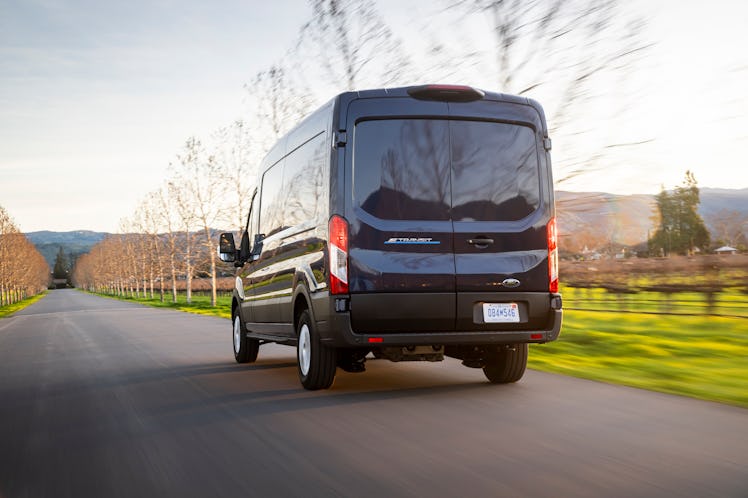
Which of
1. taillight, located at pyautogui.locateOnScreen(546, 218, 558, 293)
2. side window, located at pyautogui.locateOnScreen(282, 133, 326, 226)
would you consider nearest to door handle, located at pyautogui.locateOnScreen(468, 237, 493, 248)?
taillight, located at pyautogui.locateOnScreen(546, 218, 558, 293)

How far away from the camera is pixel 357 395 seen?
7.61 meters

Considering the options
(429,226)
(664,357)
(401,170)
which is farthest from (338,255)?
(664,357)

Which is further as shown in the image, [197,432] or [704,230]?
[704,230]

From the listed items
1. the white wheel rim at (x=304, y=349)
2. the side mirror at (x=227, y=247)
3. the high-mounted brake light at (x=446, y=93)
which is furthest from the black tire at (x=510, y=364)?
the side mirror at (x=227, y=247)

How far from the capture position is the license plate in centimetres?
715

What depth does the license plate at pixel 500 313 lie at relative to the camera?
7.15 meters

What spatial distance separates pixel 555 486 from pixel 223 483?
5.76 ft

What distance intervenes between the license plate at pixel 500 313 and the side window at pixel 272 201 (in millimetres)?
2823

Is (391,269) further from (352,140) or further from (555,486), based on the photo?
(555,486)

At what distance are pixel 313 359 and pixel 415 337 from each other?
1206 millimetres

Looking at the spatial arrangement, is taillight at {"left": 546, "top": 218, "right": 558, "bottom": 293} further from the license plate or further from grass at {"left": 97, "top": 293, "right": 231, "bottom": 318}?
grass at {"left": 97, "top": 293, "right": 231, "bottom": 318}

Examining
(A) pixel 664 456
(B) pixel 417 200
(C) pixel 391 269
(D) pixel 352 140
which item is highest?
(D) pixel 352 140

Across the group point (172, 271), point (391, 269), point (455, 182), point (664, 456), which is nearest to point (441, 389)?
point (391, 269)

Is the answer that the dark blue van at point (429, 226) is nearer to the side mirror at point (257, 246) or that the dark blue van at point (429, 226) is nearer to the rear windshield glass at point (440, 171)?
the rear windshield glass at point (440, 171)
